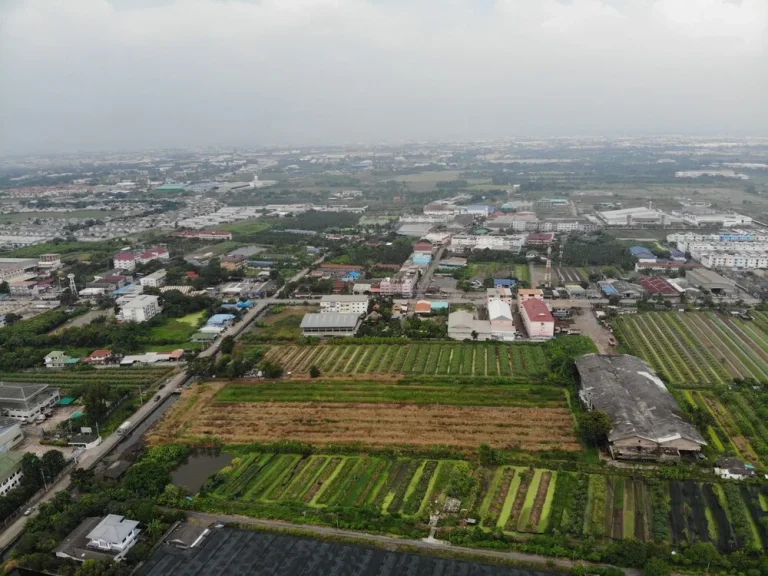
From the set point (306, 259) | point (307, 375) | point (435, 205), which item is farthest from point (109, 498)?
point (435, 205)

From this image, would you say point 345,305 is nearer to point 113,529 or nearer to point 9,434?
point 9,434

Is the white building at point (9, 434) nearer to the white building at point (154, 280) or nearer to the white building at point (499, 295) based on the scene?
the white building at point (154, 280)

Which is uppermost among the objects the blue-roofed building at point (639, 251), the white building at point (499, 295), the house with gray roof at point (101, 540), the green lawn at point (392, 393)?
the blue-roofed building at point (639, 251)

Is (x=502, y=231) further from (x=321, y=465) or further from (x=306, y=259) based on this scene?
(x=321, y=465)

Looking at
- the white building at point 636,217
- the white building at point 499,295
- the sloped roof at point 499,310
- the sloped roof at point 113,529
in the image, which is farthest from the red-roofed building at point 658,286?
the sloped roof at point 113,529

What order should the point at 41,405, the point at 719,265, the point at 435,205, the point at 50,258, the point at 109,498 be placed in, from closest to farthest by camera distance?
1. the point at 109,498
2. the point at 41,405
3. the point at 719,265
4. the point at 50,258
5. the point at 435,205
